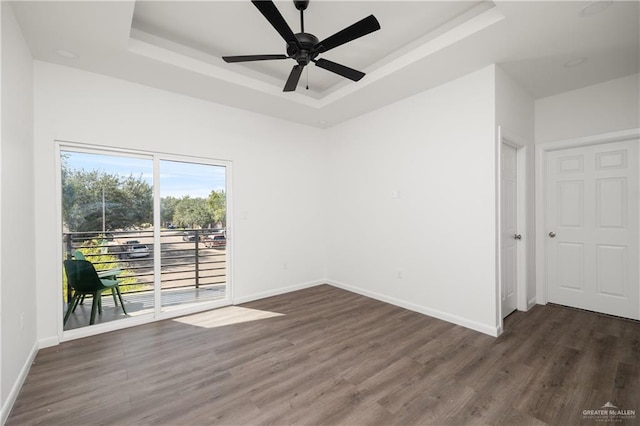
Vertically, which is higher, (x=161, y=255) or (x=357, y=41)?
(x=357, y=41)

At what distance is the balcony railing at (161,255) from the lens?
3.06 meters

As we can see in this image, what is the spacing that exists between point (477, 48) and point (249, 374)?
3.54m

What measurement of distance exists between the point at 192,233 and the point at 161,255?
0.46 m

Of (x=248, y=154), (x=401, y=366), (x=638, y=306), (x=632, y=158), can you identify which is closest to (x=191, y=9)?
(x=248, y=154)

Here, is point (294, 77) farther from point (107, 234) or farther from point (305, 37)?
point (107, 234)

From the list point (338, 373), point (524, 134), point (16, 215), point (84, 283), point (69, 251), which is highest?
→ point (524, 134)

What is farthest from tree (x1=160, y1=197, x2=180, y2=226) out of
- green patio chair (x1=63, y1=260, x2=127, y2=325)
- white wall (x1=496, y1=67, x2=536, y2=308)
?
white wall (x1=496, y1=67, x2=536, y2=308)

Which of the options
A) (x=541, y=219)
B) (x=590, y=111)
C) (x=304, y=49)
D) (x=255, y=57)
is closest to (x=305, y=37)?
(x=304, y=49)

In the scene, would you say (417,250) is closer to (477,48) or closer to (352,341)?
(352,341)

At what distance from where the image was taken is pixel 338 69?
2.56 meters

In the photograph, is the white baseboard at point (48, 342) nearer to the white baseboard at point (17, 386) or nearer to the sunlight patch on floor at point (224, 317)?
the white baseboard at point (17, 386)

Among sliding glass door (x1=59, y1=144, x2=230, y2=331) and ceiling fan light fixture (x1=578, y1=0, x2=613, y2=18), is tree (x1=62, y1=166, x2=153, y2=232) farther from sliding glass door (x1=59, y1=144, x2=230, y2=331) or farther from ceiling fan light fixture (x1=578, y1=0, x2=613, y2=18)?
ceiling fan light fixture (x1=578, y1=0, x2=613, y2=18)

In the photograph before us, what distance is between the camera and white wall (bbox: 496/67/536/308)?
10.1ft

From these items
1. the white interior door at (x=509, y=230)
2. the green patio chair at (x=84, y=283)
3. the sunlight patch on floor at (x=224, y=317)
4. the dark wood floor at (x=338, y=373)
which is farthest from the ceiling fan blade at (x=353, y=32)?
the green patio chair at (x=84, y=283)
